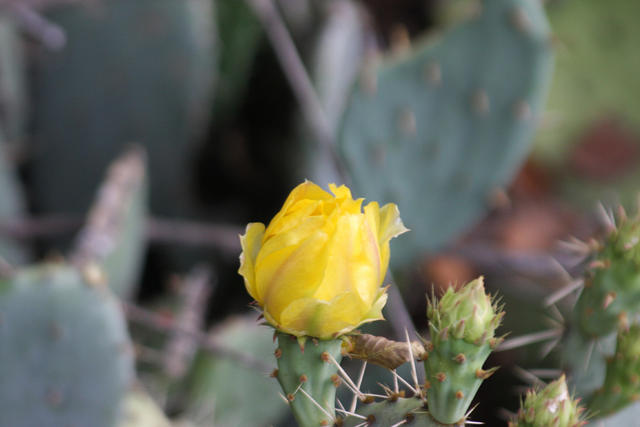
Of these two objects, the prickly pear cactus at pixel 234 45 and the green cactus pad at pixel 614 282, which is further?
the prickly pear cactus at pixel 234 45

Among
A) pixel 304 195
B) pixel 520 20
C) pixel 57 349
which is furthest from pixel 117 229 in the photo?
pixel 304 195

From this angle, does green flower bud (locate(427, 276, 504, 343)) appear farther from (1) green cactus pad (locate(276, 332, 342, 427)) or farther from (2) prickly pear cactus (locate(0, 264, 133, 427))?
(2) prickly pear cactus (locate(0, 264, 133, 427))

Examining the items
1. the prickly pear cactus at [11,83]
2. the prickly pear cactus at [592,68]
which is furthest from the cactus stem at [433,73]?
the prickly pear cactus at [592,68]

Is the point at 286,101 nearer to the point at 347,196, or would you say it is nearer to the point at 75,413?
the point at 75,413

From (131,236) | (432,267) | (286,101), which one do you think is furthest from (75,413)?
(432,267)

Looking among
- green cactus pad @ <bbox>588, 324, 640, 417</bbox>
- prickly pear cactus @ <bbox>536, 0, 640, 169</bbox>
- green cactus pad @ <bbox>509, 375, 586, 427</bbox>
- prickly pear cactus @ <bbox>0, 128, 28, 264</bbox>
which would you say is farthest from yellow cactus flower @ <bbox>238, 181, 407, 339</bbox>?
prickly pear cactus @ <bbox>536, 0, 640, 169</bbox>

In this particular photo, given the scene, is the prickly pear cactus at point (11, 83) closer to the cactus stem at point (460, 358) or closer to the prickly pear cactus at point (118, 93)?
the prickly pear cactus at point (118, 93)
